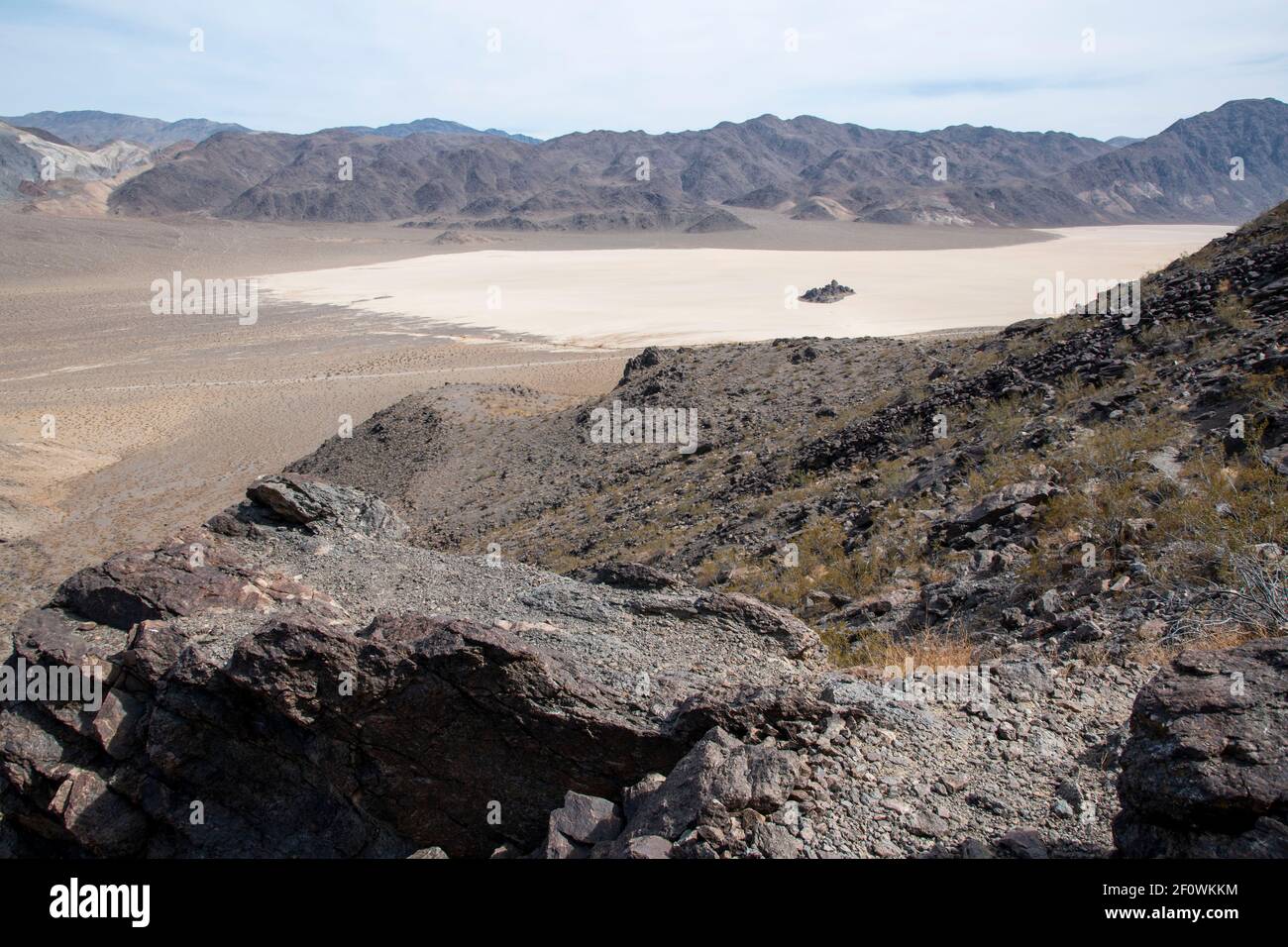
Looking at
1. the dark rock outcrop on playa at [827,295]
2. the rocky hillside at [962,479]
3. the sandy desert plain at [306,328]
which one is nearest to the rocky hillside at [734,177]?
the sandy desert plain at [306,328]

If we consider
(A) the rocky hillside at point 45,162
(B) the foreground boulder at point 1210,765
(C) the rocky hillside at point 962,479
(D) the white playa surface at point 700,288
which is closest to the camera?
(B) the foreground boulder at point 1210,765

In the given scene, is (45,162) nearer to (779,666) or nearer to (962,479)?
(962,479)

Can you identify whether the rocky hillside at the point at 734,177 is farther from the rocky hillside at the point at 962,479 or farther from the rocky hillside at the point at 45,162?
the rocky hillside at the point at 962,479

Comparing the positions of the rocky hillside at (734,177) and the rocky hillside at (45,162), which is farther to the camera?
the rocky hillside at (734,177)

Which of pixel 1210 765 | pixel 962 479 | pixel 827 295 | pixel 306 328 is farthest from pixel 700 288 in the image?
pixel 1210 765

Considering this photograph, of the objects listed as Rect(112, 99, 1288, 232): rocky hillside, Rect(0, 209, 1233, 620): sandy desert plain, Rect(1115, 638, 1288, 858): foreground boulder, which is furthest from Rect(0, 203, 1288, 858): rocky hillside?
Rect(112, 99, 1288, 232): rocky hillside

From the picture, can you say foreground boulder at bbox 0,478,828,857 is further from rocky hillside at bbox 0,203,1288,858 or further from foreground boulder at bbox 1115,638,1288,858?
foreground boulder at bbox 1115,638,1288,858
